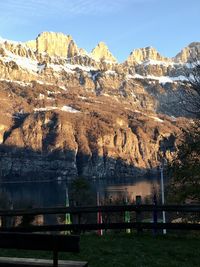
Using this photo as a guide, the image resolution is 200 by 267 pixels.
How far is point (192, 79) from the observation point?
2105 centimetres

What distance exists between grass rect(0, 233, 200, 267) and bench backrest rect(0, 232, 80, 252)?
4663 millimetres

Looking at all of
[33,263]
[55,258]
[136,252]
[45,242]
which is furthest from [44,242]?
[136,252]

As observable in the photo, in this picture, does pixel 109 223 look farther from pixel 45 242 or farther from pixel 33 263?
pixel 45 242

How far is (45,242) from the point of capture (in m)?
8.16

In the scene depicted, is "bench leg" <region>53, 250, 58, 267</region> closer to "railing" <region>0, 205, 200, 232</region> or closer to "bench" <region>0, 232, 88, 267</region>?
"bench" <region>0, 232, 88, 267</region>

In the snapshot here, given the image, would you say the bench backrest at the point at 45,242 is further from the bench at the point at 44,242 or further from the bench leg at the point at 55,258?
the bench leg at the point at 55,258

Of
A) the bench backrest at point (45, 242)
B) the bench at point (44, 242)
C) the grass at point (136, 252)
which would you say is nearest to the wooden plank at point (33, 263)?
the bench at point (44, 242)

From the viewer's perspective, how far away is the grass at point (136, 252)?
13.0 m

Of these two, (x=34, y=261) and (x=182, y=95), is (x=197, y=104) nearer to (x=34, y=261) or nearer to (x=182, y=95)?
(x=182, y=95)

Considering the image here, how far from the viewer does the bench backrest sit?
26.5ft

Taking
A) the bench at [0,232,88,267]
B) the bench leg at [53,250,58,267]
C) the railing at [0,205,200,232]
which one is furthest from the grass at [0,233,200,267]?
the bench at [0,232,88,267]

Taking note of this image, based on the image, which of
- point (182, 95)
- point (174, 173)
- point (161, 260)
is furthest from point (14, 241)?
point (174, 173)

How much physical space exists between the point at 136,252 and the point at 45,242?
712 centimetres

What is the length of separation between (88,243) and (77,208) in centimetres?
297
